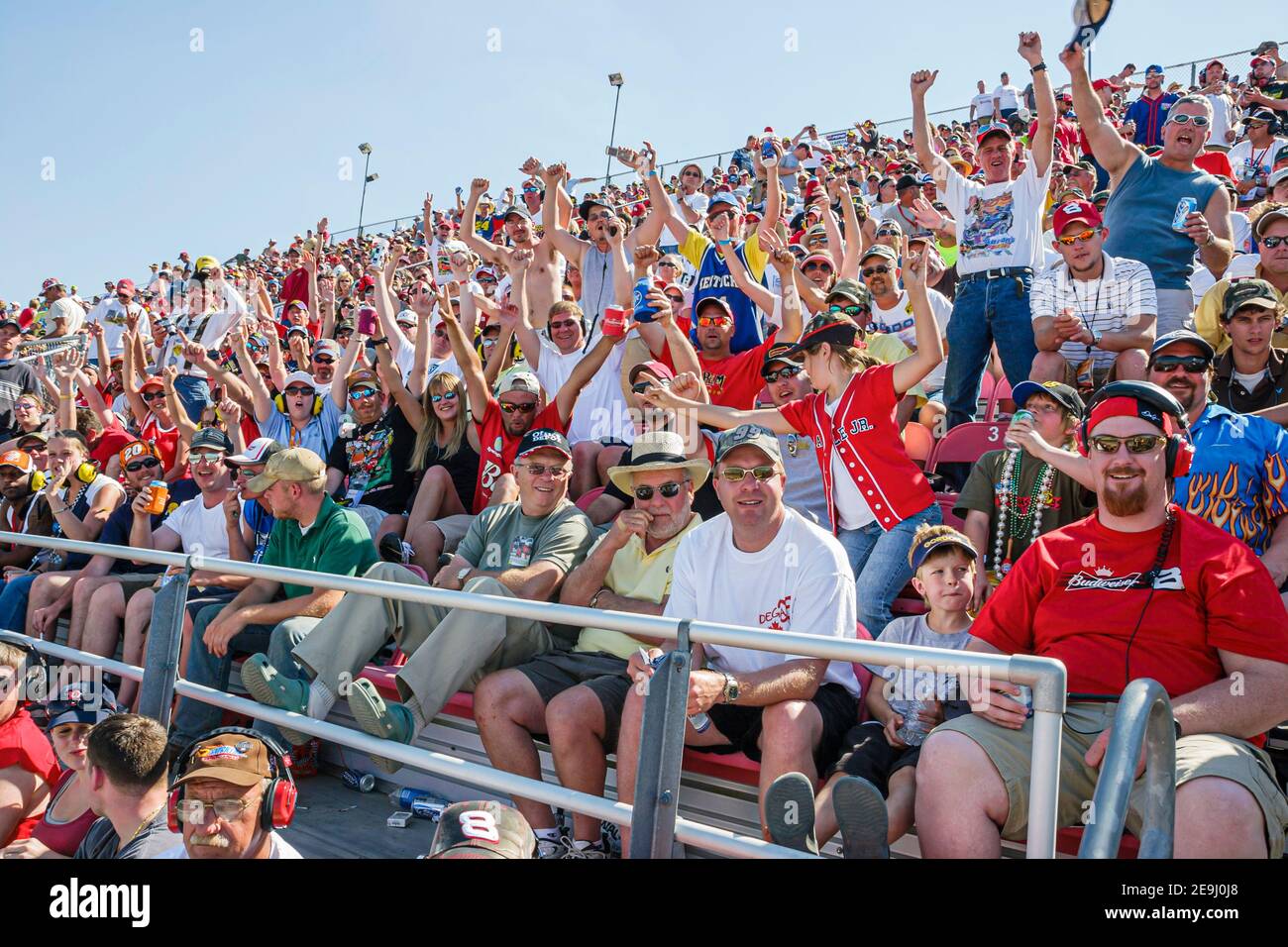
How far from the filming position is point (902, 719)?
10.7 ft

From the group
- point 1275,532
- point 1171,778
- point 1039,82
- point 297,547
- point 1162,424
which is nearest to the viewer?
point 1171,778

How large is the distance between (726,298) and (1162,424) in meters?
4.19

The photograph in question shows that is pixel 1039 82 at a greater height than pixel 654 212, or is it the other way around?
pixel 1039 82

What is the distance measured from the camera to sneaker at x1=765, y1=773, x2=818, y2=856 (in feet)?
7.47

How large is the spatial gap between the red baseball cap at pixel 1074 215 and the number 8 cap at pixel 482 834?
426cm

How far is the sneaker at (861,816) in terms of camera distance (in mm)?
2346

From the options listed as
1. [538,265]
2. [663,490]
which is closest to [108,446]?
[538,265]

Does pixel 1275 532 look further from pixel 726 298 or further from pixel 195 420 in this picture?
pixel 195 420

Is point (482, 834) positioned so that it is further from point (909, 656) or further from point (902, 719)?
point (902, 719)

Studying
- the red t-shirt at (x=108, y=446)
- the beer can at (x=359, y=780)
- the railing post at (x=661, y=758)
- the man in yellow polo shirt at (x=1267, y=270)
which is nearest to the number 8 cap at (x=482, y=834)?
the railing post at (x=661, y=758)

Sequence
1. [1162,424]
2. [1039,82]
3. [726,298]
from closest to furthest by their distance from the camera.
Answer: [1162,424]
[1039,82]
[726,298]

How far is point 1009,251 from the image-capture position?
5.87m

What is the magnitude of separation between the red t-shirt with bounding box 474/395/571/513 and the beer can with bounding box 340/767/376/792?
1760 millimetres
